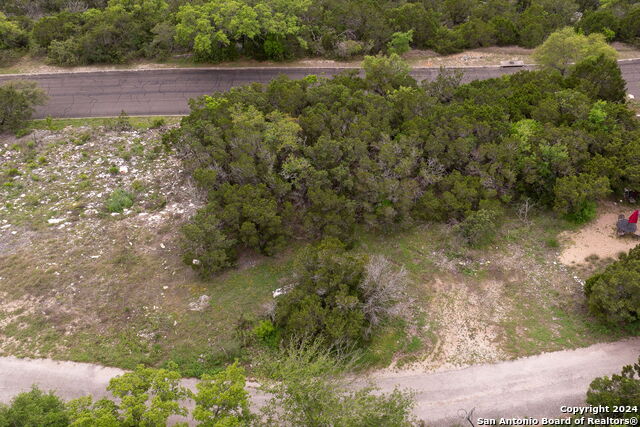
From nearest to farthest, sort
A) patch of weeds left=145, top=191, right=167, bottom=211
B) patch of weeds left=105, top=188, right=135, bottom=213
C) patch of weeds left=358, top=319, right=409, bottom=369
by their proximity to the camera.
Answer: patch of weeds left=358, top=319, right=409, bottom=369, patch of weeds left=105, top=188, right=135, bottom=213, patch of weeds left=145, top=191, right=167, bottom=211

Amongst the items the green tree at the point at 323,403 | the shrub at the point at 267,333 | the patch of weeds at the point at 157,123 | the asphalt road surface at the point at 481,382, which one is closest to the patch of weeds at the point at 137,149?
the patch of weeds at the point at 157,123

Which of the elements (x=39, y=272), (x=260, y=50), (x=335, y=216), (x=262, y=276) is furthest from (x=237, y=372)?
(x=260, y=50)

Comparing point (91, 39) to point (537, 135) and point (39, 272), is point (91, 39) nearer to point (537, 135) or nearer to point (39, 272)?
point (39, 272)

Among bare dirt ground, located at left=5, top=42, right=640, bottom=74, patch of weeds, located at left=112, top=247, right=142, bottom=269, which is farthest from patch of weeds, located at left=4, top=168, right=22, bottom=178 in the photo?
bare dirt ground, located at left=5, top=42, right=640, bottom=74

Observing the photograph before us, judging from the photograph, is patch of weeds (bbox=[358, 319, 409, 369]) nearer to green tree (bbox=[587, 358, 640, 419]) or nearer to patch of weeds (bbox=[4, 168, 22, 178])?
green tree (bbox=[587, 358, 640, 419])

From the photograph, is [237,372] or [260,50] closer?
[237,372]

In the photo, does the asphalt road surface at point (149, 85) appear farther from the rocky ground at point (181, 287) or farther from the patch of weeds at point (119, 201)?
the patch of weeds at point (119, 201)
